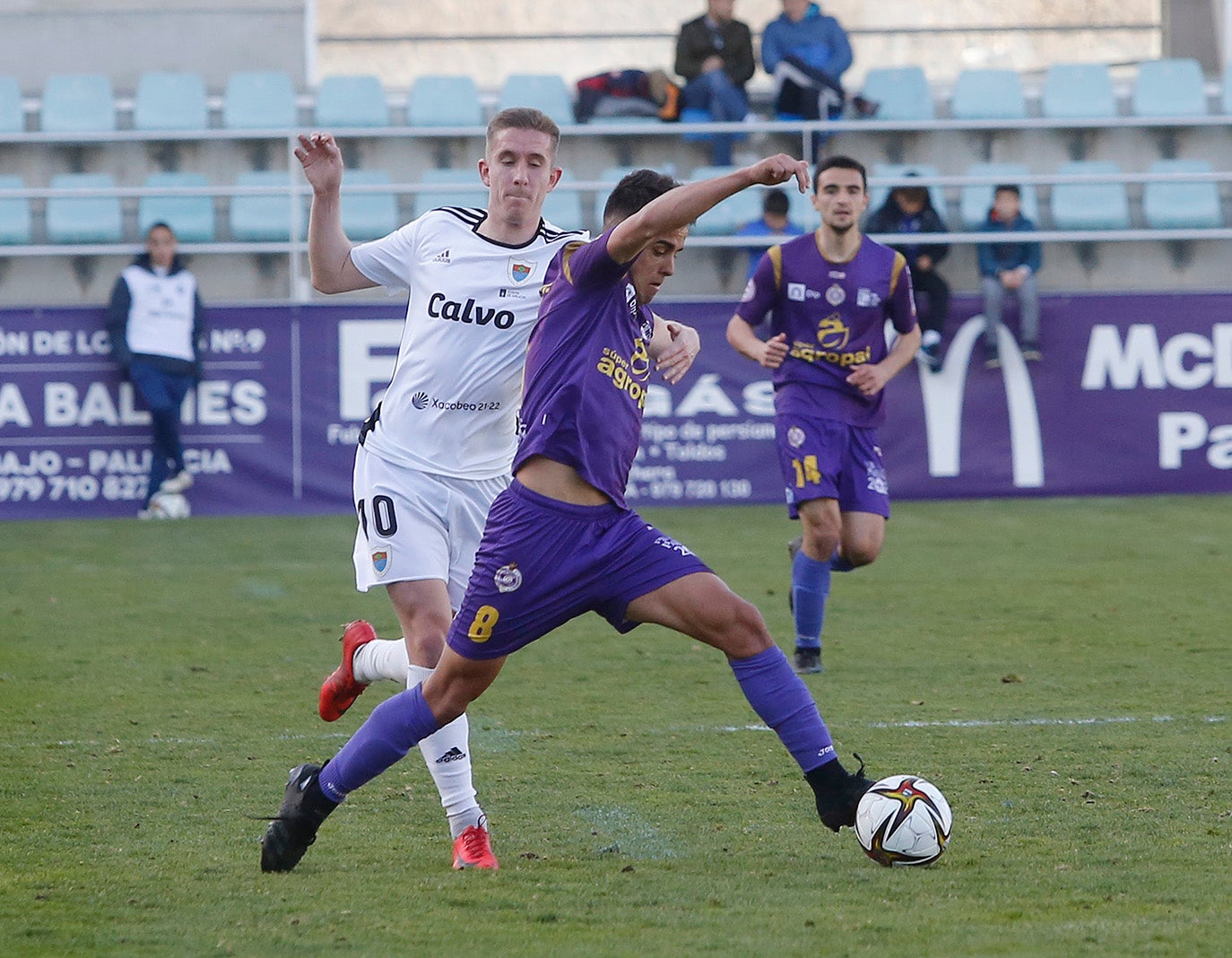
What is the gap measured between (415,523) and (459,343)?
0.53 m

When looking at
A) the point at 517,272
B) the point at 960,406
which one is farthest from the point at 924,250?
the point at 517,272

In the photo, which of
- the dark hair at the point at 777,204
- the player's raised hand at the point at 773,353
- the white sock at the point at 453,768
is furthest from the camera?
the dark hair at the point at 777,204

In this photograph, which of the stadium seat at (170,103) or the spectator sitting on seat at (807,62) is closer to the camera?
the spectator sitting on seat at (807,62)

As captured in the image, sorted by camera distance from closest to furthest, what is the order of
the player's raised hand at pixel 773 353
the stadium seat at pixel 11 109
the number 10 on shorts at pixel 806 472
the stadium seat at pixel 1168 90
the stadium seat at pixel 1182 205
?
1. the player's raised hand at pixel 773 353
2. the number 10 on shorts at pixel 806 472
3. the stadium seat at pixel 1182 205
4. the stadium seat at pixel 11 109
5. the stadium seat at pixel 1168 90

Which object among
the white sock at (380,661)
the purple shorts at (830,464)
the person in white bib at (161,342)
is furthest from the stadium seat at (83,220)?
the white sock at (380,661)

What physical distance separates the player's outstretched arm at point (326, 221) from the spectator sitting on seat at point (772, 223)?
989cm

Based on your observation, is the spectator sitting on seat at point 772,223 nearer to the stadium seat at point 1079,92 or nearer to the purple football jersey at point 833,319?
the stadium seat at point 1079,92

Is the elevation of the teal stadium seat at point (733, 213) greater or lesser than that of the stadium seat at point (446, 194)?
lesser

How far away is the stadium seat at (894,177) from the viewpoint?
15688mm

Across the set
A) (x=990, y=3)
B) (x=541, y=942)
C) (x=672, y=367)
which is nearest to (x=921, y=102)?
(x=990, y=3)

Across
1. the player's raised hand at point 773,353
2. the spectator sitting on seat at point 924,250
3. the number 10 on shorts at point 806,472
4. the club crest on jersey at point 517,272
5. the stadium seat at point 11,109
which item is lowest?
the number 10 on shorts at point 806,472

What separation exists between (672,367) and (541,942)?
169 cm

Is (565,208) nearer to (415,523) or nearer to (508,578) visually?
(415,523)

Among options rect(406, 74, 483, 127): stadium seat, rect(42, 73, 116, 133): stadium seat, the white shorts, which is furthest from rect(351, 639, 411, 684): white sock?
rect(42, 73, 116, 133): stadium seat
